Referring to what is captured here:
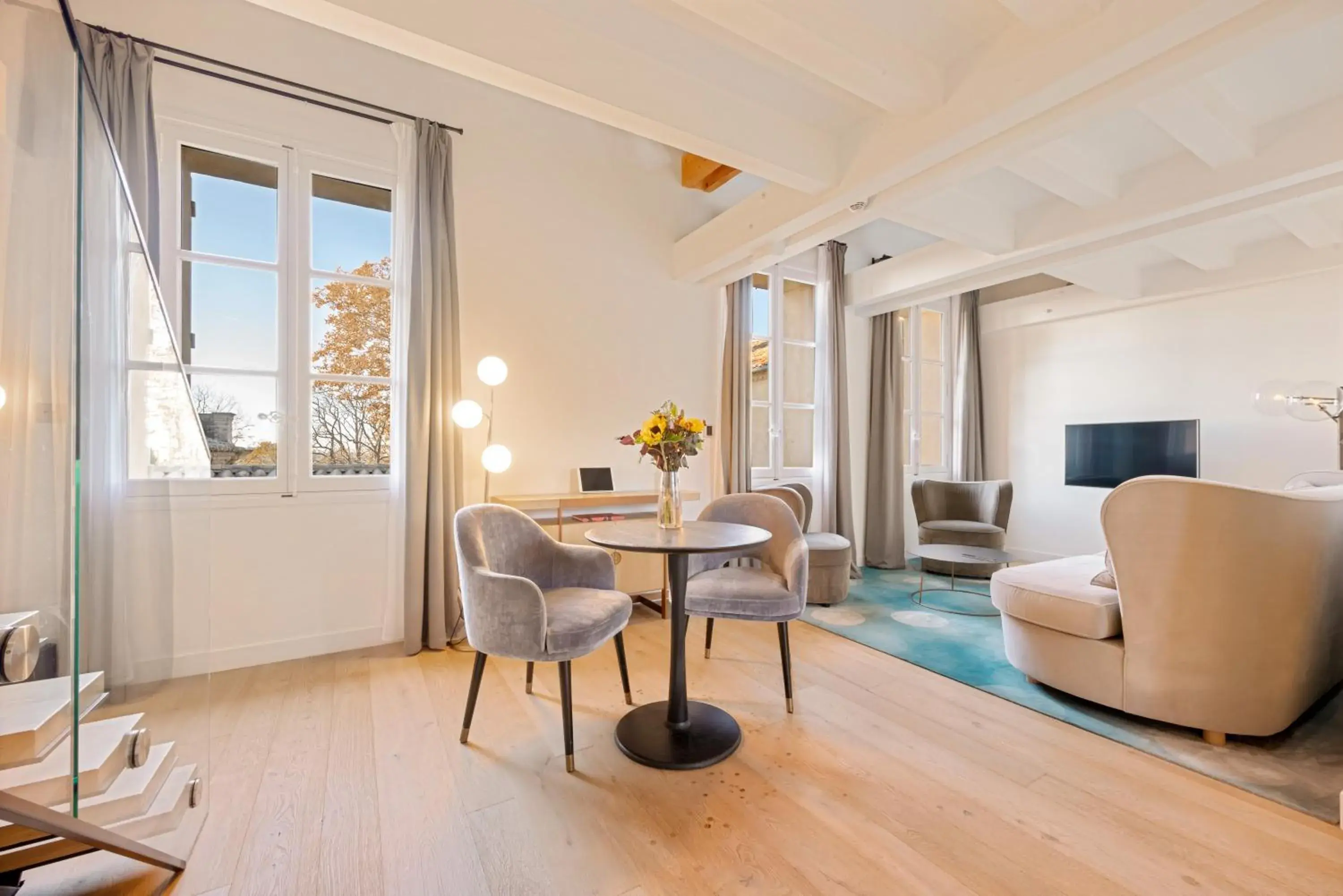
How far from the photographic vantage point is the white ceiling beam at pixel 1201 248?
3.53m

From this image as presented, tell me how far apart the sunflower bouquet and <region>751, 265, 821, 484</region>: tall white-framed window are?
89.5 inches

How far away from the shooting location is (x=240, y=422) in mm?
2826

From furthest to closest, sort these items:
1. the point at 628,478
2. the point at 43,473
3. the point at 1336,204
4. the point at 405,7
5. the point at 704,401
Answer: the point at 704,401 → the point at 628,478 → the point at 1336,204 → the point at 405,7 → the point at 43,473

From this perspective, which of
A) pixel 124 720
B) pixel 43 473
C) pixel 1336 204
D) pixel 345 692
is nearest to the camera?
pixel 43 473

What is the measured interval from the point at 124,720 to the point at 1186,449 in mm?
6332

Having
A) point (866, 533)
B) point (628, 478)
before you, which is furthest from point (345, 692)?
point (866, 533)

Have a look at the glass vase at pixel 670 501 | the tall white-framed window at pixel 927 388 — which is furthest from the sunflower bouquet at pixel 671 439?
the tall white-framed window at pixel 927 388

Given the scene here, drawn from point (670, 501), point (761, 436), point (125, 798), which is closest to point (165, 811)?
point (125, 798)

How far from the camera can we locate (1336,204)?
324 centimetres

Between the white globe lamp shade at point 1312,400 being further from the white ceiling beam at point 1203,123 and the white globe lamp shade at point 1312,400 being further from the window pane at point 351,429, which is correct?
the window pane at point 351,429

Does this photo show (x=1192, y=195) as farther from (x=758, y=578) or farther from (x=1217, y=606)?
(x=758, y=578)

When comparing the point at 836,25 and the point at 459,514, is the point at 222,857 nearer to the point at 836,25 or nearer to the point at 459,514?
the point at 459,514

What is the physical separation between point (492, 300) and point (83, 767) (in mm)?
2760

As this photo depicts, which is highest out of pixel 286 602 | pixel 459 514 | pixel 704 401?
pixel 704 401
